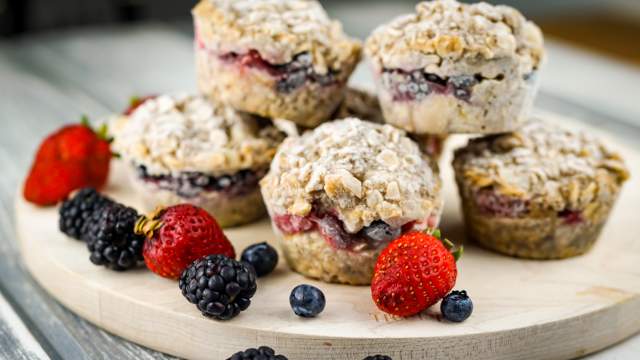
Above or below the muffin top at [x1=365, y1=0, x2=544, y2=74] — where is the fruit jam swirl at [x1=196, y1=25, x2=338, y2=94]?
below

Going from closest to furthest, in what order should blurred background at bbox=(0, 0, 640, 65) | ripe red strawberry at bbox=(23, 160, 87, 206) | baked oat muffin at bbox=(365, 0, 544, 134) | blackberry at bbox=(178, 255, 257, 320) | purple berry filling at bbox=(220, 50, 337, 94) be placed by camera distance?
blackberry at bbox=(178, 255, 257, 320) → baked oat muffin at bbox=(365, 0, 544, 134) → purple berry filling at bbox=(220, 50, 337, 94) → ripe red strawberry at bbox=(23, 160, 87, 206) → blurred background at bbox=(0, 0, 640, 65)

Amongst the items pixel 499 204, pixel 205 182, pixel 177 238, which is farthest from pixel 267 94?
pixel 499 204

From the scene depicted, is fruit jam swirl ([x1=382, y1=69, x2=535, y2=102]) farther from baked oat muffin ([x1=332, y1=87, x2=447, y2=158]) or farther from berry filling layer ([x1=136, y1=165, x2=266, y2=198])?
berry filling layer ([x1=136, y1=165, x2=266, y2=198])

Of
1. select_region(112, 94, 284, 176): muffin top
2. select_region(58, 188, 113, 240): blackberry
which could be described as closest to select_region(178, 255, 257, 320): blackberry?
select_region(112, 94, 284, 176): muffin top

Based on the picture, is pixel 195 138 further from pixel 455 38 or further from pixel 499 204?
pixel 499 204

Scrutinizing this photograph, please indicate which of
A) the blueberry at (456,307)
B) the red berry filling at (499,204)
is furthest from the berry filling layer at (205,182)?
the blueberry at (456,307)

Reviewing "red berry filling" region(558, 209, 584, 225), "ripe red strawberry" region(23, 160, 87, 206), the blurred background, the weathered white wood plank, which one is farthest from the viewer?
the blurred background

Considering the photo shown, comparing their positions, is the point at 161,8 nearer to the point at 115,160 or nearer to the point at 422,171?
the point at 115,160


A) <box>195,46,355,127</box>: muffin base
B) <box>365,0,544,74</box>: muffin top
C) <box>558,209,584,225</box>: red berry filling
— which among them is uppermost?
<box>365,0,544,74</box>: muffin top
